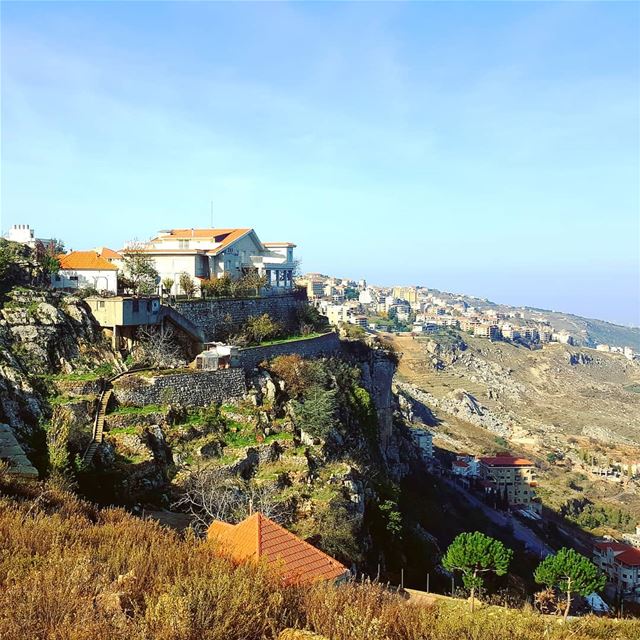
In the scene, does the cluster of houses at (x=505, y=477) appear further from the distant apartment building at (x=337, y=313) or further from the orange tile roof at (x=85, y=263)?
the distant apartment building at (x=337, y=313)

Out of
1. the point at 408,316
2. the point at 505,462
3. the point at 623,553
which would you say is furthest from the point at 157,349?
the point at 408,316

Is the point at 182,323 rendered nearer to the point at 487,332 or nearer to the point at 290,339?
the point at 290,339

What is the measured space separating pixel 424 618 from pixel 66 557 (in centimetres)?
380

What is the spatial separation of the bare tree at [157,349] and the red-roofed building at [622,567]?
102 feet

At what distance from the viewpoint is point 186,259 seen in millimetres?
29500

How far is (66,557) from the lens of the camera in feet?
22.7

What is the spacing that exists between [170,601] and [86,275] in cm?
2226

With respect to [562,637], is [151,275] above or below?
above

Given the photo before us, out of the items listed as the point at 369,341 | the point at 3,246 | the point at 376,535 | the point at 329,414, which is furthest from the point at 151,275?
the point at 369,341

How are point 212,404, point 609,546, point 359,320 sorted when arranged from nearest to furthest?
point 212,404 → point 609,546 → point 359,320

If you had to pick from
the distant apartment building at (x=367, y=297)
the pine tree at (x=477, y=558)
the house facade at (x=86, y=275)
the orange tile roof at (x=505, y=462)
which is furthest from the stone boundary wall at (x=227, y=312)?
the distant apartment building at (x=367, y=297)

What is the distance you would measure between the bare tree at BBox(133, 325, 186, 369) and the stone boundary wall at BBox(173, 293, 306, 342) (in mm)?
1598

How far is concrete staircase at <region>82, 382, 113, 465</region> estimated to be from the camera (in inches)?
688

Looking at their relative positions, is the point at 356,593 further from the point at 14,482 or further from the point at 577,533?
the point at 577,533
